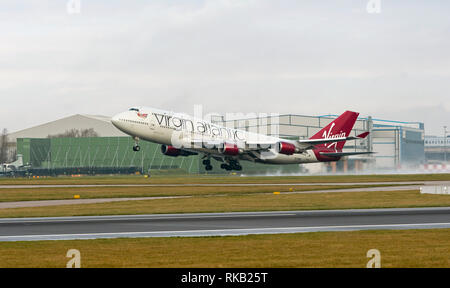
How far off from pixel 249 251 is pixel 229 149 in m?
41.6

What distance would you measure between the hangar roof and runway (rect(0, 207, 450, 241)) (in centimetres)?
11870

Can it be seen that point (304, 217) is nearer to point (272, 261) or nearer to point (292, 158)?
point (272, 261)

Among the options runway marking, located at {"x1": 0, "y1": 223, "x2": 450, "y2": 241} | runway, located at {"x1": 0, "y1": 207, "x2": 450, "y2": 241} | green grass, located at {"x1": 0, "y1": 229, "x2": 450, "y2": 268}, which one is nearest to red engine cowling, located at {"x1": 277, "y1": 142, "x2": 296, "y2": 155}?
runway, located at {"x1": 0, "y1": 207, "x2": 450, "y2": 241}

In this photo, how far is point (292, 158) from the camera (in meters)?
69.6

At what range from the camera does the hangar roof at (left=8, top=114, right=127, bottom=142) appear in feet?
506

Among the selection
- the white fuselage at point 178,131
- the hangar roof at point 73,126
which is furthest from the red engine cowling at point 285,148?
the hangar roof at point 73,126

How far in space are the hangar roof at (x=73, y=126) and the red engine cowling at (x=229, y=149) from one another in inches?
3632

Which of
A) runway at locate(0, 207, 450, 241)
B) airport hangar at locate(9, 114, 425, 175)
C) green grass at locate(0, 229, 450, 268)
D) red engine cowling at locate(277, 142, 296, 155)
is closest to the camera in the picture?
green grass at locate(0, 229, 450, 268)

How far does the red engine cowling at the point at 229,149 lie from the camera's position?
6160 centimetres

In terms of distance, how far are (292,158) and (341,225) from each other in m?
40.6

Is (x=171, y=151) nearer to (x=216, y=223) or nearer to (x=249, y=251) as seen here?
(x=216, y=223)

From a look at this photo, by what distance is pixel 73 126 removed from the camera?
162 m

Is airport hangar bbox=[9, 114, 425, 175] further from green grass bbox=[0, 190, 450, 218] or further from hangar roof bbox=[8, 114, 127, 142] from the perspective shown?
green grass bbox=[0, 190, 450, 218]

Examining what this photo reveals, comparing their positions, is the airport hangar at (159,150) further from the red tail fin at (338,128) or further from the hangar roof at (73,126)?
the red tail fin at (338,128)
